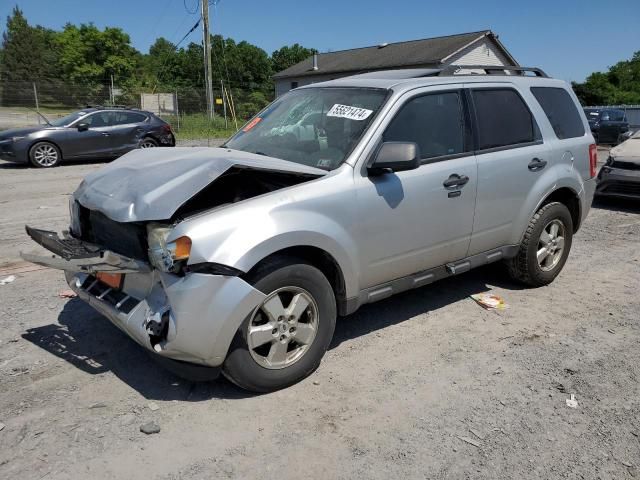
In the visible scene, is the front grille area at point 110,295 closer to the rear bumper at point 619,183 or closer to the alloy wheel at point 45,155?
the rear bumper at point 619,183

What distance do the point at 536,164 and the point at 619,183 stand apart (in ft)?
18.9

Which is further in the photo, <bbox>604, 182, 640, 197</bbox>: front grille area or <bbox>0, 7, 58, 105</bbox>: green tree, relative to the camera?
<bbox>0, 7, 58, 105</bbox>: green tree

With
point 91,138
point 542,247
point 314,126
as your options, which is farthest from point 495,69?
point 91,138

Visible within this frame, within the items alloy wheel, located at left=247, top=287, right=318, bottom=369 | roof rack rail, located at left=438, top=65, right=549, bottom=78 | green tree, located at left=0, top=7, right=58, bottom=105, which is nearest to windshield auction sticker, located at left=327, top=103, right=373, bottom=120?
roof rack rail, located at left=438, top=65, right=549, bottom=78

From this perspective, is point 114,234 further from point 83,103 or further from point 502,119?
point 83,103

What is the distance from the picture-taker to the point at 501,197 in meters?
4.70

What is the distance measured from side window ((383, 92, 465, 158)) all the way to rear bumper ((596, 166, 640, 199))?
6526 mm

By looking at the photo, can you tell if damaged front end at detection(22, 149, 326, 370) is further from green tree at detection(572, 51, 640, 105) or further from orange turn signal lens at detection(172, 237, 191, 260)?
green tree at detection(572, 51, 640, 105)

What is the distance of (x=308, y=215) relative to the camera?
343 centimetres

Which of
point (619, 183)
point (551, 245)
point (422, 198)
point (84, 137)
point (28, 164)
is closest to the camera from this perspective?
point (422, 198)

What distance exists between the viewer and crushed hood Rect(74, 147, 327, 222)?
3.18 m

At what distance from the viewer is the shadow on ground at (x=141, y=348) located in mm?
3523

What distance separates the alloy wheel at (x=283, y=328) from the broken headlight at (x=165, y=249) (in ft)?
1.83

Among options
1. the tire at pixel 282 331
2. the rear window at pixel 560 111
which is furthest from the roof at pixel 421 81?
the tire at pixel 282 331
